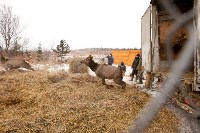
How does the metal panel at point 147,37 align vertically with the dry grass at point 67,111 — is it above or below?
above

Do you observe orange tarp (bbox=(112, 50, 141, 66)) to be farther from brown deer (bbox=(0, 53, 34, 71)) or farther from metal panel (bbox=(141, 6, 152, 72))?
metal panel (bbox=(141, 6, 152, 72))

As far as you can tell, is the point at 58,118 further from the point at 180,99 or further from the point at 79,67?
the point at 79,67

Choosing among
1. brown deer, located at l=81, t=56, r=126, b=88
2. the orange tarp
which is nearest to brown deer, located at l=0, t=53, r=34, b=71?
brown deer, located at l=81, t=56, r=126, b=88

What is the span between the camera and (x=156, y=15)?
805 cm

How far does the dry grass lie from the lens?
558cm

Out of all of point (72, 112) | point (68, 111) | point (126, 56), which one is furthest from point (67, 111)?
point (126, 56)

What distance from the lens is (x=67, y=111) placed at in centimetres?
659

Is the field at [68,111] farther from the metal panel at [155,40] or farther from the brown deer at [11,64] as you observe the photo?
the brown deer at [11,64]

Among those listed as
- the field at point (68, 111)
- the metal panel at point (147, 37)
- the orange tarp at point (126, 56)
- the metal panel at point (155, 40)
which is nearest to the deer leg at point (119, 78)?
the metal panel at point (147, 37)

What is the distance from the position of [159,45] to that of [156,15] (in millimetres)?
927

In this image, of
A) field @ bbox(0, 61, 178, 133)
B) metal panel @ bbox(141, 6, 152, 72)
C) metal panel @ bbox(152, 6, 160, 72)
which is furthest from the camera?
metal panel @ bbox(141, 6, 152, 72)

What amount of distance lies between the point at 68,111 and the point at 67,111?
3 centimetres

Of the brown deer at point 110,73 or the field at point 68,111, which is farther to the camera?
the brown deer at point 110,73

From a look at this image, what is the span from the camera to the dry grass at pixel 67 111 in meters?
5.58
